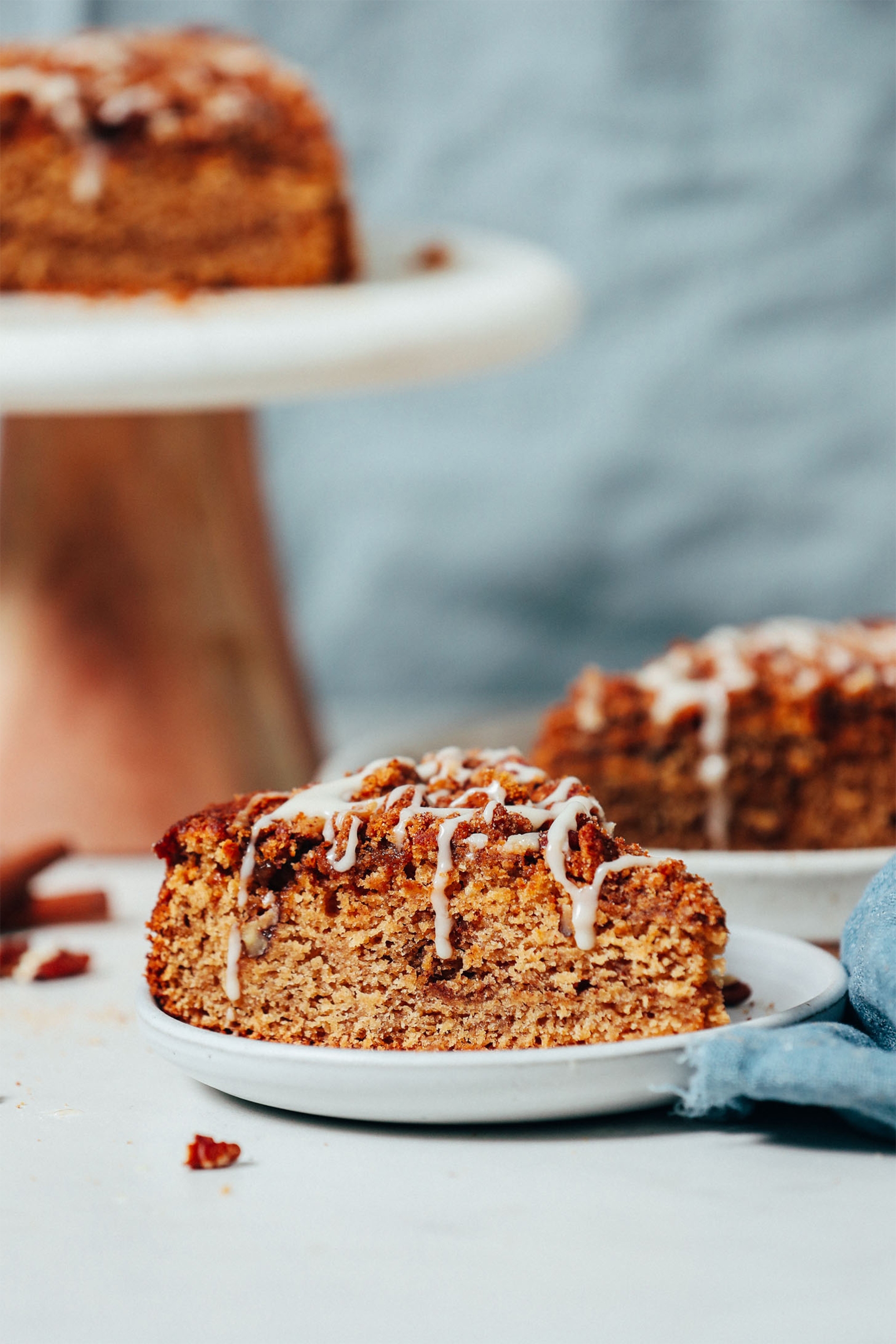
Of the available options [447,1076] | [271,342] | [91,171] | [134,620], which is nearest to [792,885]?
[447,1076]

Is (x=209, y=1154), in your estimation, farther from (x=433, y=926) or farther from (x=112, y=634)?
(x=112, y=634)

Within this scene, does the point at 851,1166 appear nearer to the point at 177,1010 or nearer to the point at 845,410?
the point at 177,1010

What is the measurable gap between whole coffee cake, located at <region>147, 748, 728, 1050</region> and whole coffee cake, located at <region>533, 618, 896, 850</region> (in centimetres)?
47

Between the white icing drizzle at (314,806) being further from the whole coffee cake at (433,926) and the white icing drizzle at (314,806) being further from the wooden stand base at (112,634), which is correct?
the wooden stand base at (112,634)

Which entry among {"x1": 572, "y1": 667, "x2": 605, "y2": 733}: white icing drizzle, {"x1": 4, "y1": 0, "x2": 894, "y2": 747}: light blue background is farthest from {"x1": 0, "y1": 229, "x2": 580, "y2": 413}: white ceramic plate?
{"x1": 4, "y1": 0, "x2": 894, "y2": 747}: light blue background

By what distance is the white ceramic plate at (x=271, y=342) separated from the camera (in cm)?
123

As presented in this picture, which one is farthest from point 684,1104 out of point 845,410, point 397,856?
point 845,410

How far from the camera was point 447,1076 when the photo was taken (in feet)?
2.49

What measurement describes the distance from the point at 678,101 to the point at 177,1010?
2028 mm

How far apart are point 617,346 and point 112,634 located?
4.14 ft

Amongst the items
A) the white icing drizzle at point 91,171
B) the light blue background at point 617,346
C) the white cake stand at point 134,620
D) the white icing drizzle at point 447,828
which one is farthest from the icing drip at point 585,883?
the light blue background at point 617,346

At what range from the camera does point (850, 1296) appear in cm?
68

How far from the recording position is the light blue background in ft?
8.39

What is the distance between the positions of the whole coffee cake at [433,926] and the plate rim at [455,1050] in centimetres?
2
